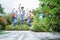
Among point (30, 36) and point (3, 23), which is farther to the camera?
point (3, 23)

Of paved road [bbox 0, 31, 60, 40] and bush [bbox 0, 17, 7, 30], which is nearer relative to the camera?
paved road [bbox 0, 31, 60, 40]

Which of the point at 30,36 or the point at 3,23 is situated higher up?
the point at 3,23

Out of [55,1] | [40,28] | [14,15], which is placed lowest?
[40,28]

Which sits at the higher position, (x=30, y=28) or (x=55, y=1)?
(x=55, y=1)

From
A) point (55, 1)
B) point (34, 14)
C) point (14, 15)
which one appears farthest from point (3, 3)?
point (55, 1)

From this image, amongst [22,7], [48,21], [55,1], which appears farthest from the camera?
[22,7]

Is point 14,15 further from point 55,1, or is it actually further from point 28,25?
point 55,1

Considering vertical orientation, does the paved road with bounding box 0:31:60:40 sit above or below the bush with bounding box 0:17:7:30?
below

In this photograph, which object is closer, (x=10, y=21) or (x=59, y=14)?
(x=59, y=14)

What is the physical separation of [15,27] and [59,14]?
4.80m

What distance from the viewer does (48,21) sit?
20.0ft

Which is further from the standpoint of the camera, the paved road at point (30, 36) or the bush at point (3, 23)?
the bush at point (3, 23)

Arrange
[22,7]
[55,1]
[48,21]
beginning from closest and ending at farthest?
[55,1], [48,21], [22,7]

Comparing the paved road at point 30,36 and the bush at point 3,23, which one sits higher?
the bush at point 3,23
